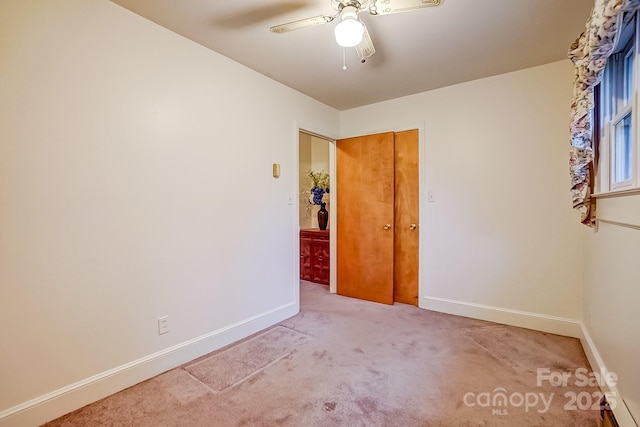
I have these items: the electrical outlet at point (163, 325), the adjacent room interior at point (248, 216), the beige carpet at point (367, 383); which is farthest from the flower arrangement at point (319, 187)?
the electrical outlet at point (163, 325)

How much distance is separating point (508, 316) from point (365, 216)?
177 centimetres

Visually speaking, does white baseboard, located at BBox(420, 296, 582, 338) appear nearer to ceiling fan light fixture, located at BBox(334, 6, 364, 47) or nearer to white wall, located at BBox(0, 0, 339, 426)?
white wall, located at BBox(0, 0, 339, 426)

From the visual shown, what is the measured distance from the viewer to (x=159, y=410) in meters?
1.69

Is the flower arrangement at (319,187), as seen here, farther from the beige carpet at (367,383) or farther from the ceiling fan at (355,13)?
the ceiling fan at (355,13)

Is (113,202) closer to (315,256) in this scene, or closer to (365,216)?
(365,216)

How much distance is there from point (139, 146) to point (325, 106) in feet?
7.52

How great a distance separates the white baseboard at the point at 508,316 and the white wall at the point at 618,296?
1.42 ft

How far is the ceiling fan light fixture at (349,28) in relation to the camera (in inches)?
60.4

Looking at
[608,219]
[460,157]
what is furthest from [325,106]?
[608,219]

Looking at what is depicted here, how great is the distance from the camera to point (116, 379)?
73.0 inches

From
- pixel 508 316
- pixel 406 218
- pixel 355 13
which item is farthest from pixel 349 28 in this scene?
pixel 508 316

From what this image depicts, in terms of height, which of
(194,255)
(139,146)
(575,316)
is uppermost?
(139,146)

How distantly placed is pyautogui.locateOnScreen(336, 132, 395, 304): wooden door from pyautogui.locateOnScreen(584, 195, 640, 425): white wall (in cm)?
179

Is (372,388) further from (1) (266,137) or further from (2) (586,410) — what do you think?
(1) (266,137)
